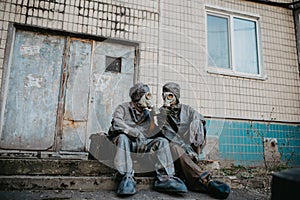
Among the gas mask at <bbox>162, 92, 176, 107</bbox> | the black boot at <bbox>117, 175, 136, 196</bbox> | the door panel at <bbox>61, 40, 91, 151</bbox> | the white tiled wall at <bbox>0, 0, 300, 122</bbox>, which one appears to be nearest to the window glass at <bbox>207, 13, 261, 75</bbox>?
the white tiled wall at <bbox>0, 0, 300, 122</bbox>

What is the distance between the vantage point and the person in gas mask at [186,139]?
266 cm

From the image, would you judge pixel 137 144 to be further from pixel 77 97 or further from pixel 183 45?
pixel 183 45

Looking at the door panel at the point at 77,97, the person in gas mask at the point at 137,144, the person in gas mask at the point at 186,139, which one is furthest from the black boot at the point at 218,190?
the door panel at the point at 77,97

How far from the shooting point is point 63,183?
8.30 feet

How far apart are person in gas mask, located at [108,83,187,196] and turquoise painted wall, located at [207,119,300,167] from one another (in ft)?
7.03

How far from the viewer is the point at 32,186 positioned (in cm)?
246

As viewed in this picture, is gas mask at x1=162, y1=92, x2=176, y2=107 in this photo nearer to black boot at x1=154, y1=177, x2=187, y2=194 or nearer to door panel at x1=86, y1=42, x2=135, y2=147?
black boot at x1=154, y1=177, x2=187, y2=194

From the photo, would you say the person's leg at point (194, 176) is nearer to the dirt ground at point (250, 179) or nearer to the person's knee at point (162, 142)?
the person's knee at point (162, 142)

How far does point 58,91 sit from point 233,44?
377 centimetres

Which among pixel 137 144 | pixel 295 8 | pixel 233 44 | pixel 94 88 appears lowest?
pixel 137 144

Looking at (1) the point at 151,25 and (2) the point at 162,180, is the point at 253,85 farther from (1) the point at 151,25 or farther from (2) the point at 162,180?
(2) the point at 162,180

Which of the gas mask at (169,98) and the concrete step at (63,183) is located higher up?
the gas mask at (169,98)

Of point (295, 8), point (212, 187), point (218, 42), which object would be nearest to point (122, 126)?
point (212, 187)

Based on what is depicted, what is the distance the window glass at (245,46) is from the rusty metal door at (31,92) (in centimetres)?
369
